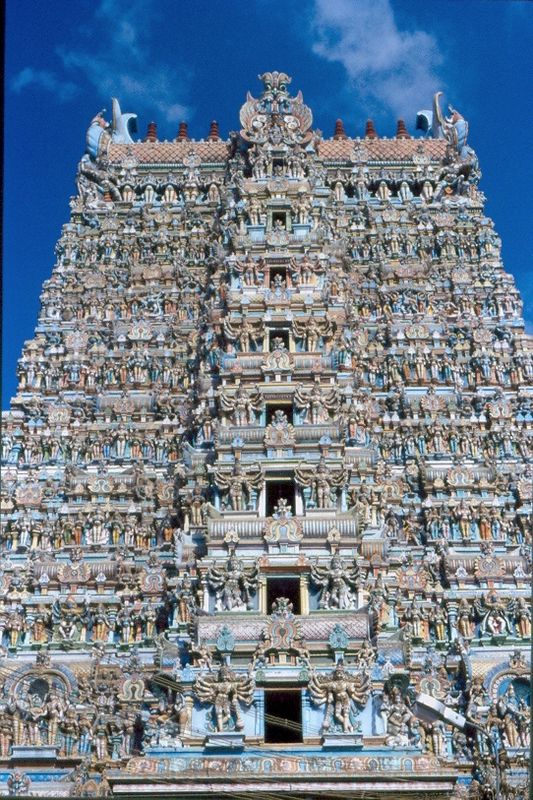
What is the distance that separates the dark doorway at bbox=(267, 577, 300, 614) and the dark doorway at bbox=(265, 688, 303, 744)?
7.55ft

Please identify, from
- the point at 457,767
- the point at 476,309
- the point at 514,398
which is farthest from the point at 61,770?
the point at 476,309

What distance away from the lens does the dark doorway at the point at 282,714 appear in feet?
78.0

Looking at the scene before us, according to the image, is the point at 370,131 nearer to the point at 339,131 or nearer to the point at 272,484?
the point at 339,131

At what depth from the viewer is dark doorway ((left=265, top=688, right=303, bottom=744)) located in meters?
23.8

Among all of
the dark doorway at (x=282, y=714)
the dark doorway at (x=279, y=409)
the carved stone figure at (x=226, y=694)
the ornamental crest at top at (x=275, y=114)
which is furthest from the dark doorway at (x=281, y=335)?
the carved stone figure at (x=226, y=694)

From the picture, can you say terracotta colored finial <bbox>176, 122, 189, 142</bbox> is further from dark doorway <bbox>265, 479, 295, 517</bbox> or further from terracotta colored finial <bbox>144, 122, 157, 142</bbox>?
dark doorway <bbox>265, 479, 295, 517</bbox>

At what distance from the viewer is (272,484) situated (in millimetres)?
28656

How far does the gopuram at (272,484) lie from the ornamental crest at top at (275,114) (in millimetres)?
117

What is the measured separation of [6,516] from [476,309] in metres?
17.0

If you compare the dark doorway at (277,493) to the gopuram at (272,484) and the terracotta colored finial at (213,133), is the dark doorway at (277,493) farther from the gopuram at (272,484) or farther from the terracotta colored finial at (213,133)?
the terracotta colored finial at (213,133)

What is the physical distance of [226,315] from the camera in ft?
111

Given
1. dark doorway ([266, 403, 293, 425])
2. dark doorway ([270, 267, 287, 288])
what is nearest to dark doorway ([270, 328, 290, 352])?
dark doorway ([270, 267, 287, 288])

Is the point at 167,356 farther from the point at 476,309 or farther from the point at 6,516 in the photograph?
the point at 476,309

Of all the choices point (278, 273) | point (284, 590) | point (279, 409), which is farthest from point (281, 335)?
point (284, 590)
